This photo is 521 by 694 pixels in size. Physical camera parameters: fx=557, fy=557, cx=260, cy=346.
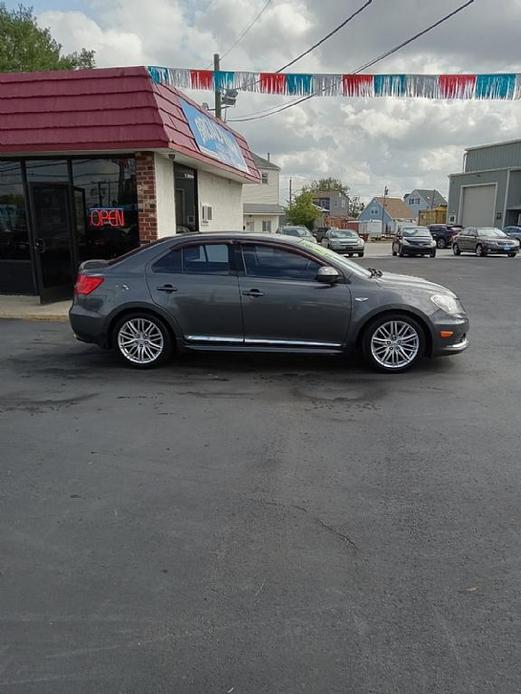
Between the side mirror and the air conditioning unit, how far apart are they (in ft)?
25.1

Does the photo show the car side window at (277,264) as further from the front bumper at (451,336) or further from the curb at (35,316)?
the curb at (35,316)

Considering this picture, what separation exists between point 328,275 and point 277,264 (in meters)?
0.61

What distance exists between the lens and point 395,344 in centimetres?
613

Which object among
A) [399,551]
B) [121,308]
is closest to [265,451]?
[399,551]

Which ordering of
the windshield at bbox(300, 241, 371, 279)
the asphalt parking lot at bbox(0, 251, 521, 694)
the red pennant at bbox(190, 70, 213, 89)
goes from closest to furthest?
the asphalt parking lot at bbox(0, 251, 521, 694) < the windshield at bbox(300, 241, 371, 279) < the red pennant at bbox(190, 70, 213, 89)

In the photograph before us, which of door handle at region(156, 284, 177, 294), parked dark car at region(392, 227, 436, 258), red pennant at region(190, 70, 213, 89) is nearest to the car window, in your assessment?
door handle at region(156, 284, 177, 294)

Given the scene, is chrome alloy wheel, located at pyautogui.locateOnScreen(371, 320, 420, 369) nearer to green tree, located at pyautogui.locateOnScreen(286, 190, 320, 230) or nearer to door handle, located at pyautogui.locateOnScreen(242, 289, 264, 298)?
door handle, located at pyautogui.locateOnScreen(242, 289, 264, 298)

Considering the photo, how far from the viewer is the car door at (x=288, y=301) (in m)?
6.06

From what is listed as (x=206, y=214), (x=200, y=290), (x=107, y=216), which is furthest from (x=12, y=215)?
(x=200, y=290)

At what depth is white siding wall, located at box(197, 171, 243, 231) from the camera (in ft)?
43.1

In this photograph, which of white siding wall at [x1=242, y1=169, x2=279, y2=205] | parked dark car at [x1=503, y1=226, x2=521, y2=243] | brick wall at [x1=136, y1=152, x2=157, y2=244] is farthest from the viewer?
white siding wall at [x1=242, y1=169, x2=279, y2=205]

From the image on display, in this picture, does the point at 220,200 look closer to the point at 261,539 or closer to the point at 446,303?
the point at 446,303

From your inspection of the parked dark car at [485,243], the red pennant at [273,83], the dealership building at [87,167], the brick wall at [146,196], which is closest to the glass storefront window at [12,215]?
the dealership building at [87,167]

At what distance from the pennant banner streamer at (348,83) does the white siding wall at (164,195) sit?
1468 millimetres
